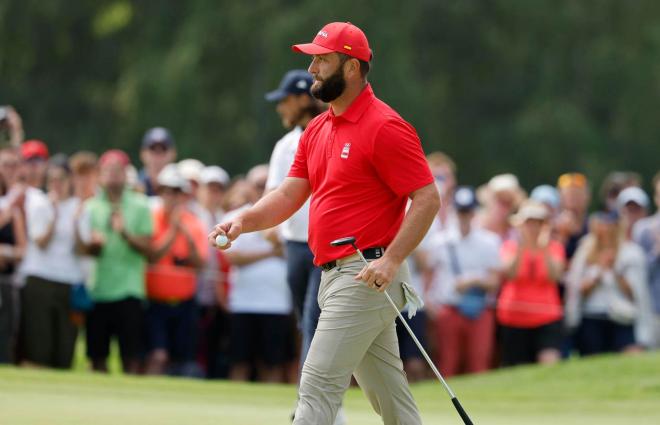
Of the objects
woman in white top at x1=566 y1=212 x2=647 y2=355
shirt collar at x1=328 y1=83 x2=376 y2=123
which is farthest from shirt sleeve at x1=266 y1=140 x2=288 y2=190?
woman in white top at x1=566 y1=212 x2=647 y2=355

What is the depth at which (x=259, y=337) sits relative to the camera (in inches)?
609

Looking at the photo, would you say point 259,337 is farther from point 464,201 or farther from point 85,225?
point 464,201

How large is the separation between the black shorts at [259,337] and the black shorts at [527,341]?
231 centimetres

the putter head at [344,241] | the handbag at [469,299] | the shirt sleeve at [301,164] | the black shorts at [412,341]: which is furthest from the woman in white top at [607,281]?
the putter head at [344,241]

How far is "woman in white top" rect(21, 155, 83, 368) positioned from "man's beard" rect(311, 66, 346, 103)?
22.7 ft

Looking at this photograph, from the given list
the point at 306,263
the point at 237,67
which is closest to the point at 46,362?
the point at 306,263

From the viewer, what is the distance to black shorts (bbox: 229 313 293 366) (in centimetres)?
1534

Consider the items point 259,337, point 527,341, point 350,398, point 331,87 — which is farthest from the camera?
point 527,341

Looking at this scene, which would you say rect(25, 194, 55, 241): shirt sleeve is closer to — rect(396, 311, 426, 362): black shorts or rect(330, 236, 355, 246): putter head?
rect(396, 311, 426, 362): black shorts

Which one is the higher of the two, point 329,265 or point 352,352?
point 329,265

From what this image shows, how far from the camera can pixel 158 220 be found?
15273mm

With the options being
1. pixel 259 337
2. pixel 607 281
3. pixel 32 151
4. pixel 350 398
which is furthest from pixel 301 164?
pixel 607 281

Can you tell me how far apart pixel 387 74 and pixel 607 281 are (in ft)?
68.6

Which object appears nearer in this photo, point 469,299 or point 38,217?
point 38,217
